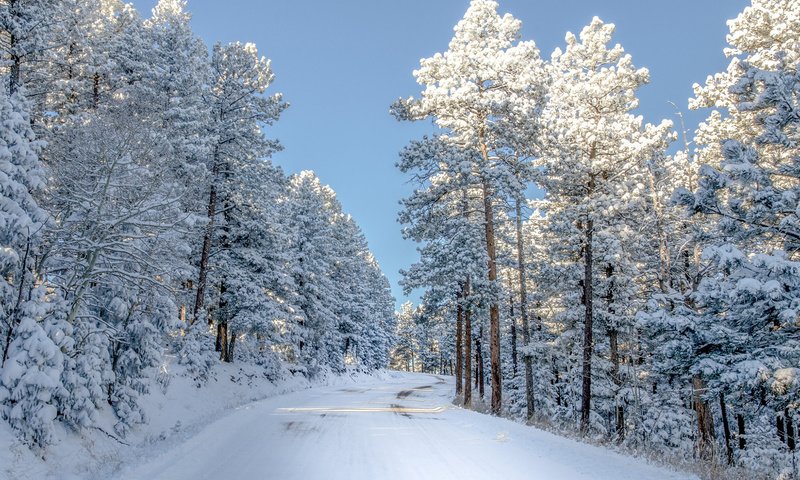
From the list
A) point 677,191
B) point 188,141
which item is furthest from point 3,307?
point 677,191

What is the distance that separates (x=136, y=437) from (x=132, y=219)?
5.82 metres

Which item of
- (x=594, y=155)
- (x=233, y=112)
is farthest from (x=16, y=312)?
(x=594, y=155)

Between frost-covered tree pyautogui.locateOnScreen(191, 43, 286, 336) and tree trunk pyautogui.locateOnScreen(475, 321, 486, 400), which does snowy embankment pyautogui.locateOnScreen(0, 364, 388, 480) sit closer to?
frost-covered tree pyautogui.locateOnScreen(191, 43, 286, 336)

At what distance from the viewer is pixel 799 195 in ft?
30.6

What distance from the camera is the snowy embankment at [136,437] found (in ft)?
26.5

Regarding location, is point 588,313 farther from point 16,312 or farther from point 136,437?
point 16,312

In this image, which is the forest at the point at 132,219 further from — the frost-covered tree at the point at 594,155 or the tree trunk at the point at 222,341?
the frost-covered tree at the point at 594,155

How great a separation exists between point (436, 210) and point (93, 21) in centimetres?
1929

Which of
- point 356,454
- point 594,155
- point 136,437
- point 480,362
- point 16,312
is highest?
point 594,155

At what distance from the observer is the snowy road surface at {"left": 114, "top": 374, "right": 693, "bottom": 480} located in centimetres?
691

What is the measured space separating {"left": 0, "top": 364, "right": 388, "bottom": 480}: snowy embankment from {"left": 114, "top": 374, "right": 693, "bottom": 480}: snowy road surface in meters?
1.06

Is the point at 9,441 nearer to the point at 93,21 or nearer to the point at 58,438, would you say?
the point at 58,438

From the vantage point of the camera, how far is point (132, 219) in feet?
37.0

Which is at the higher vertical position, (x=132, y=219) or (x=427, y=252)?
(x=427, y=252)
